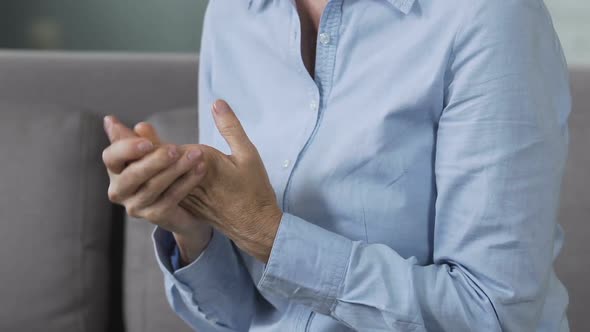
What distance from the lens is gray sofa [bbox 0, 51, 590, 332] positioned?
1.24 m

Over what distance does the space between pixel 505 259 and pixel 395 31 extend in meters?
0.26

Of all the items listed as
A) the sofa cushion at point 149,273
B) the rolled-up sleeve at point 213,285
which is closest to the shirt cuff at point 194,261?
the rolled-up sleeve at point 213,285

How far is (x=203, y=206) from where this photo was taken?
76cm

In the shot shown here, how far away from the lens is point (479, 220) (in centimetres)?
73

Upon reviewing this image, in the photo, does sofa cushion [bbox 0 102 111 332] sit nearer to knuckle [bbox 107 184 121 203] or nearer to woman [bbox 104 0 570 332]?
woman [bbox 104 0 570 332]

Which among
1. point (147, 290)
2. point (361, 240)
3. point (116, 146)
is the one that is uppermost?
point (116, 146)

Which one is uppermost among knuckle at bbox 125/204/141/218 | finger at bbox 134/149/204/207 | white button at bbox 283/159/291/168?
finger at bbox 134/149/204/207

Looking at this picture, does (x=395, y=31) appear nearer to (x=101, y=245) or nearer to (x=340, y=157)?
(x=340, y=157)

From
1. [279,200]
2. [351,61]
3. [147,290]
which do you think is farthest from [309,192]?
[147,290]

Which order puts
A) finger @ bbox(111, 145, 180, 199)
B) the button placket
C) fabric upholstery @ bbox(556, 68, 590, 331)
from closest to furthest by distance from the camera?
finger @ bbox(111, 145, 180, 199) < the button placket < fabric upholstery @ bbox(556, 68, 590, 331)

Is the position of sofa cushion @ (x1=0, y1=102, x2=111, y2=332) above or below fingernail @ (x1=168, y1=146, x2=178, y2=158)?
below

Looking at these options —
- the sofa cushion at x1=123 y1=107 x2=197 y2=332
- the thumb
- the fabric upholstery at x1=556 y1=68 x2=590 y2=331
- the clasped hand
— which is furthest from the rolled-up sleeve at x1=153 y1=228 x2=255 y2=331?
the fabric upholstery at x1=556 y1=68 x2=590 y2=331

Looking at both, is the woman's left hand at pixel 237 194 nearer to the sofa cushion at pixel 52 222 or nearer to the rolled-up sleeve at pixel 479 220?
the rolled-up sleeve at pixel 479 220

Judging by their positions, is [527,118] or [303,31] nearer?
[527,118]
